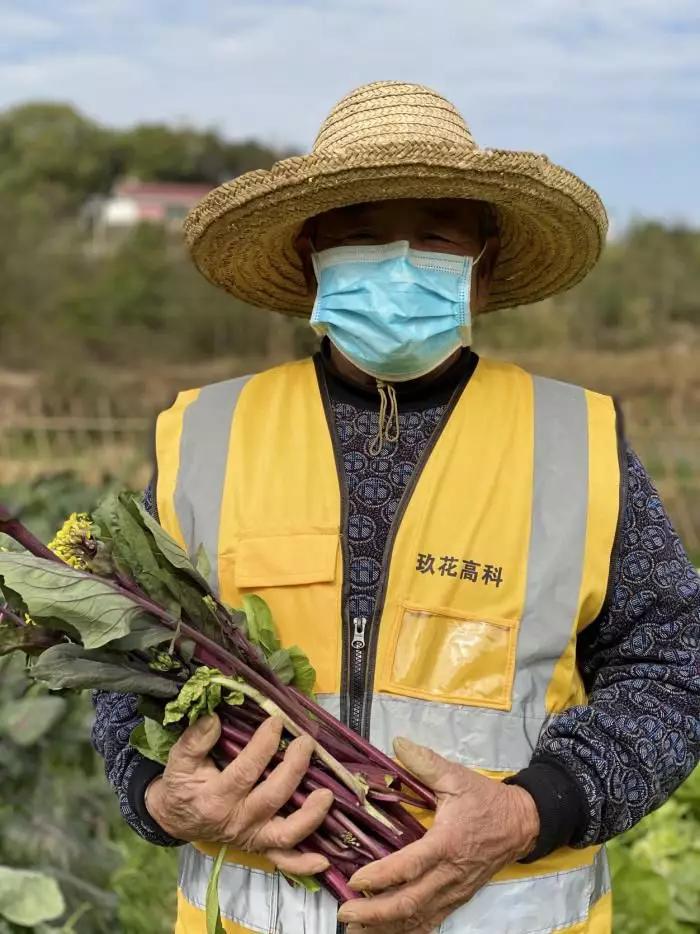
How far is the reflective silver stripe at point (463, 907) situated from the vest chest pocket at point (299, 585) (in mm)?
347

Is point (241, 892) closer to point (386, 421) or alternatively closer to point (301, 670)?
point (301, 670)

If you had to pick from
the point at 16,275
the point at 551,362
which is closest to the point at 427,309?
the point at 551,362

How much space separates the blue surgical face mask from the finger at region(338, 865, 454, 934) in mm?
905

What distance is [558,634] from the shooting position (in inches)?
72.8

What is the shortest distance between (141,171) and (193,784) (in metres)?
76.2

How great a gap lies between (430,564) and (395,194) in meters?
0.67

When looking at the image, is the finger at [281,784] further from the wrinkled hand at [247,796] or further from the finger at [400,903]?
the finger at [400,903]

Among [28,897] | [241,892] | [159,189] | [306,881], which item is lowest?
[28,897]

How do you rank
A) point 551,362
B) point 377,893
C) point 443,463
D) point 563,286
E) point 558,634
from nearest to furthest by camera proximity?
point 377,893, point 558,634, point 443,463, point 563,286, point 551,362

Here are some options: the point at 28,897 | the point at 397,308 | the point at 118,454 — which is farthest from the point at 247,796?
the point at 118,454

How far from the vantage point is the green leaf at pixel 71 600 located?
1.62 m

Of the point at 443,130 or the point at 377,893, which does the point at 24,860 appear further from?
the point at 443,130

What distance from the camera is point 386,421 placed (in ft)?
6.72

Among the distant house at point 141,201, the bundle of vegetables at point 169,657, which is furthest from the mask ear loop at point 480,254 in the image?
the distant house at point 141,201
